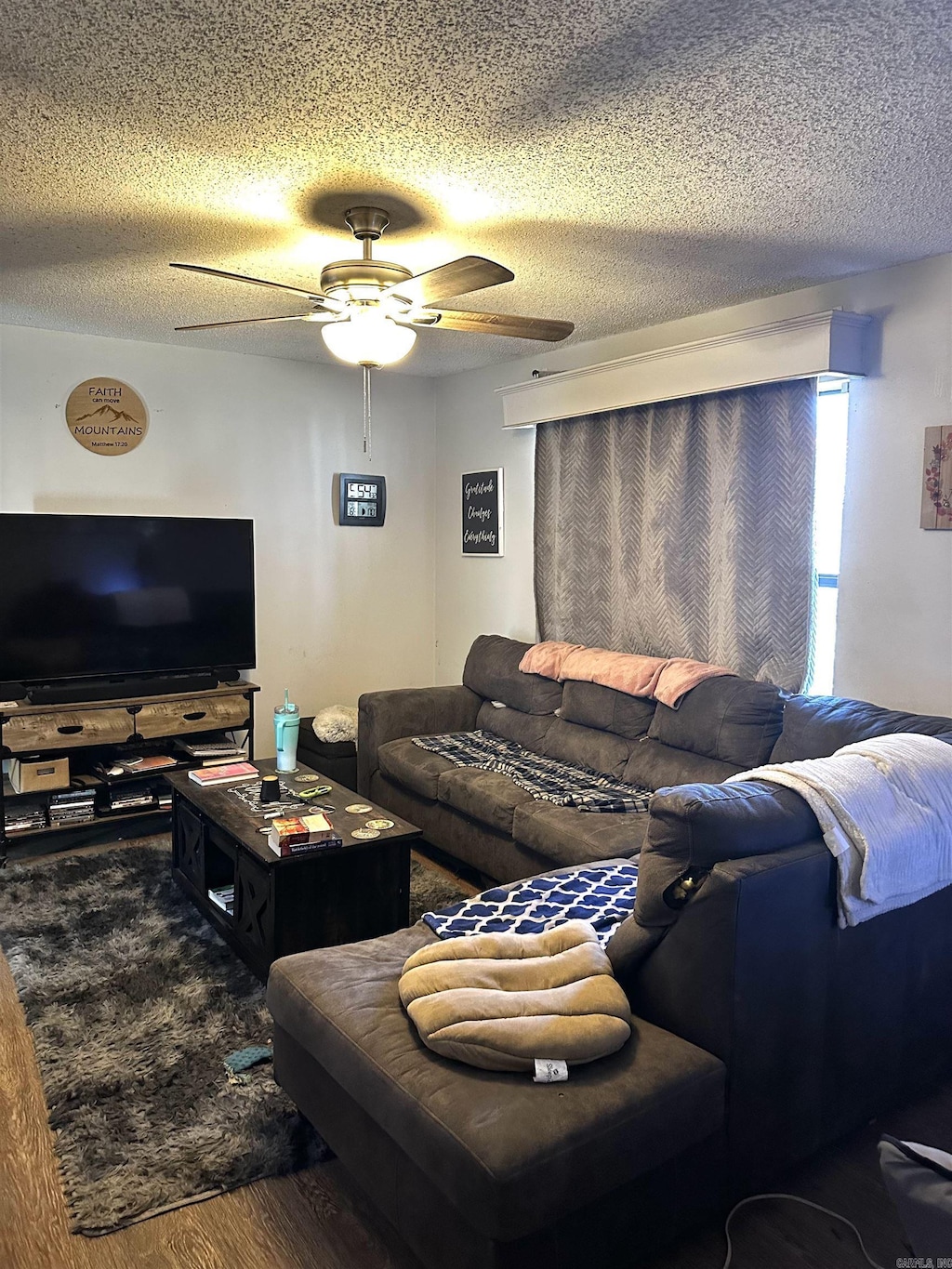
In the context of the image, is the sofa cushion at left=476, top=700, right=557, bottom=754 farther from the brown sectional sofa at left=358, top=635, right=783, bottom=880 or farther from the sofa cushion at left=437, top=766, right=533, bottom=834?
the sofa cushion at left=437, top=766, right=533, bottom=834

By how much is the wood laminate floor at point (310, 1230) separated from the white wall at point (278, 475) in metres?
3.27

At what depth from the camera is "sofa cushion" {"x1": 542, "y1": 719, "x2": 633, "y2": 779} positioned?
3816mm

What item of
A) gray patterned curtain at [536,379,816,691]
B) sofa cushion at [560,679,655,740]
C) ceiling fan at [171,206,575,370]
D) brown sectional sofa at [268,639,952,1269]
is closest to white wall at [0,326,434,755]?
gray patterned curtain at [536,379,816,691]

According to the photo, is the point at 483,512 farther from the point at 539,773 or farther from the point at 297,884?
the point at 297,884

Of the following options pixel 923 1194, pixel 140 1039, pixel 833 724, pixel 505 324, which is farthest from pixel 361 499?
pixel 923 1194

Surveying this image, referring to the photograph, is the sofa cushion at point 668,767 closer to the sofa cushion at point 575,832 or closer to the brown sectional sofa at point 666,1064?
the sofa cushion at point 575,832

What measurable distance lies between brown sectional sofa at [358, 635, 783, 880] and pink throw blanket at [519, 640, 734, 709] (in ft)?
0.16

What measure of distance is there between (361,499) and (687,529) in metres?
2.19

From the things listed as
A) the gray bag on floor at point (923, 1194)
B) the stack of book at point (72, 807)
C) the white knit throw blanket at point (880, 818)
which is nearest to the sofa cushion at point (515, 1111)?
the white knit throw blanket at point (880, 818)

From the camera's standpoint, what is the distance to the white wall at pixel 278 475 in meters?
4.43

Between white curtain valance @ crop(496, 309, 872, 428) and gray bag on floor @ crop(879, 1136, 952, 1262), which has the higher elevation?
white curtain valance @ crop(496, 309, 872, 428)

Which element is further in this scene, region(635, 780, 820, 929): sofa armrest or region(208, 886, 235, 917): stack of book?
region(208, 886, 235, 917): stack of book

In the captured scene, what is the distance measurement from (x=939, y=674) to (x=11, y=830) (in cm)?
384

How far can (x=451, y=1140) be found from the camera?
154 cm
